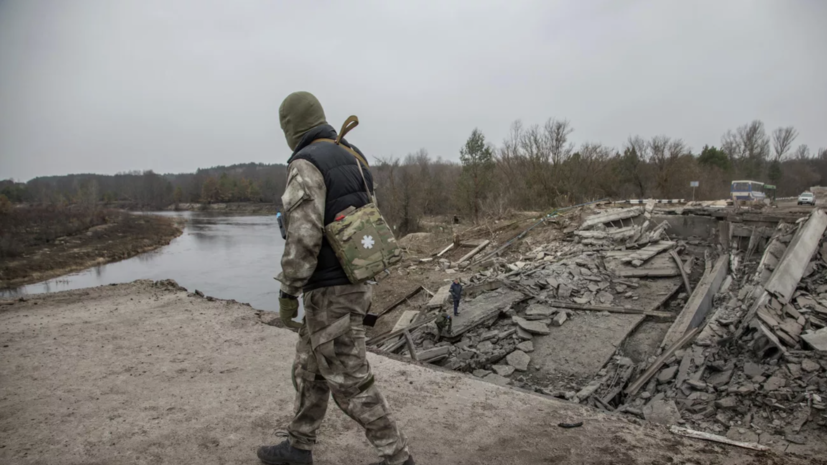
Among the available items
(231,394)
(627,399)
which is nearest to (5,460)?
(231,394)

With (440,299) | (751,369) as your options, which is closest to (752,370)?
(751,369)

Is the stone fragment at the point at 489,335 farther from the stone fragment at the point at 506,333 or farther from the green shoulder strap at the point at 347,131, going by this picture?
the green shoulder strap at the point at 347,131

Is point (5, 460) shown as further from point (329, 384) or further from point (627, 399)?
point (627, 399)

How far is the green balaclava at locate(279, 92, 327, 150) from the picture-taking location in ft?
7.25

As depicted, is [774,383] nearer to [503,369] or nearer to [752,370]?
[752,370]

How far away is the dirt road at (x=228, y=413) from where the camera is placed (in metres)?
2.48

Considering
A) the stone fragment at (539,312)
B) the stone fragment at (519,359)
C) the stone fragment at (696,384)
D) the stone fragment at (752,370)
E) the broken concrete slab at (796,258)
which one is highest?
the broken concrete slab at (796,258)

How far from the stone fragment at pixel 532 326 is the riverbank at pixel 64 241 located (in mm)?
23115

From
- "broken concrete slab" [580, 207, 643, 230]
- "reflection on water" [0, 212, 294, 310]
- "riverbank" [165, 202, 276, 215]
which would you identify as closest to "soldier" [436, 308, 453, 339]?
"broken concrete slab" [580, 207, 643, 230]

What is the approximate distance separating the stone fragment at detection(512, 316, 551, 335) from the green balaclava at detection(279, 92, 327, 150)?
5.13 meters

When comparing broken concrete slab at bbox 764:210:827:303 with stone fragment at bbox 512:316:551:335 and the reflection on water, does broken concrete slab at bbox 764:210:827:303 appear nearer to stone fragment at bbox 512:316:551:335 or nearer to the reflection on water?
stone fragment at bbox 512:316:551:335

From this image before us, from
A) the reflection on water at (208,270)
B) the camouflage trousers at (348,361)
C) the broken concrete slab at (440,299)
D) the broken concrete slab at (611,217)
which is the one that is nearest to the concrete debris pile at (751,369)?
the camouflage trousers at (348,361)

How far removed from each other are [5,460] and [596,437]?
3436mm

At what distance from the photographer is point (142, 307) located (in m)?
6.02
